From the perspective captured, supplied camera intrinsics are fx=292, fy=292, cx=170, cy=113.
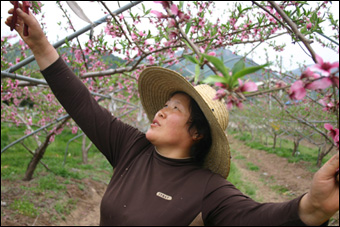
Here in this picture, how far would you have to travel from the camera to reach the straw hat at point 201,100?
1440 mm

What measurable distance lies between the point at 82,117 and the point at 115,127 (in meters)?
0.20

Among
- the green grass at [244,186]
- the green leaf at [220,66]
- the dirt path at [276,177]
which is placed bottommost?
the dirt path at [276,177]

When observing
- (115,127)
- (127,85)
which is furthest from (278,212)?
(127,85)

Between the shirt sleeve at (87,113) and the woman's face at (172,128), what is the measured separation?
0.23 m

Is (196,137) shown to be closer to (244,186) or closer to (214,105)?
(214,105)

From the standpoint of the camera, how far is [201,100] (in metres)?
1.43

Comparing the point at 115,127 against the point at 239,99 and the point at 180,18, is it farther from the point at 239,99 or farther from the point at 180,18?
the point at 239,99

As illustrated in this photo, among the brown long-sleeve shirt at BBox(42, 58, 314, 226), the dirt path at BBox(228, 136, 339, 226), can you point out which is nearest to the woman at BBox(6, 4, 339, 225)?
the brown long-sleeve shirt at BBox(42, 58, 314, 226)

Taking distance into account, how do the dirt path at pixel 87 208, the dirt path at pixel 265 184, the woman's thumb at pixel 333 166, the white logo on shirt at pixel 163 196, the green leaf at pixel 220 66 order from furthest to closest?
the dirt path at pixel 265 184
the dirt path at pixel 87 208
the white logo on shirt at pixel 163 196
the woman's thumb at pixel 333 166
the green leaf at pixel 220 66

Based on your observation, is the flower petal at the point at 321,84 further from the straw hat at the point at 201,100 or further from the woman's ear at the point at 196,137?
the woman's ear at the point at 196,137

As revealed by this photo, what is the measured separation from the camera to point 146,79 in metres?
1.81

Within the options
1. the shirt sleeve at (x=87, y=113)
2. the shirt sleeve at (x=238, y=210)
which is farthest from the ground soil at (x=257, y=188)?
the shirt sleeve at (x=238, y=210)

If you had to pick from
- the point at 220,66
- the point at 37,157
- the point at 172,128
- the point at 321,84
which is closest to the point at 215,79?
the point at 220,66

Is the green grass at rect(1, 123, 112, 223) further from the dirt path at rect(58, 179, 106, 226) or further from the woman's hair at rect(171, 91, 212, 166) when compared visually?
the woman's hair at rect(171, 91, 212, 166)
